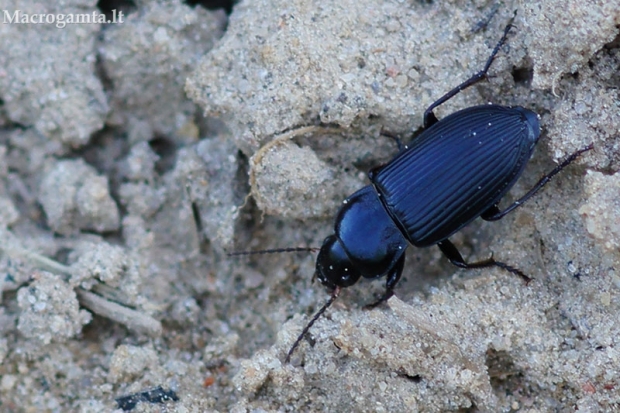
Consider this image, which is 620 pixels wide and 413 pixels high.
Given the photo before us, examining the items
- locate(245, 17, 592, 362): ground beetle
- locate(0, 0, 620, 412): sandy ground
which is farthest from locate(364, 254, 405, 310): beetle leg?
locate(0, 0, 620, 412): sandy ground

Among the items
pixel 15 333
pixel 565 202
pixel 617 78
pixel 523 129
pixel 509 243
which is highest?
pixel 617 78

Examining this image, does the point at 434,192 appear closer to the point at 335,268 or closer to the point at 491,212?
the point at 491,212

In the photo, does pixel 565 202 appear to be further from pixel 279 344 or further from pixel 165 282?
pixel 165 282

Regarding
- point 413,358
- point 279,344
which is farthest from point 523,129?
point 279,344

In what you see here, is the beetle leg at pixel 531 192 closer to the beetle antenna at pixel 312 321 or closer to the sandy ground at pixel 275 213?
the sandy ground at pixel 275 213

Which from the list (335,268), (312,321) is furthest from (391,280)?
(312,321)

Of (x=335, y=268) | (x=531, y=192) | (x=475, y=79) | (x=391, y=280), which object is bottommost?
(x=391, y=280)

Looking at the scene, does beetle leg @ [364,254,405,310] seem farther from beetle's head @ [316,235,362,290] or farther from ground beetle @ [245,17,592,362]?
beetle's head @ [316,235,362,290]

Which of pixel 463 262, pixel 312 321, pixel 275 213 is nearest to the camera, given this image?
pixel 312 321
